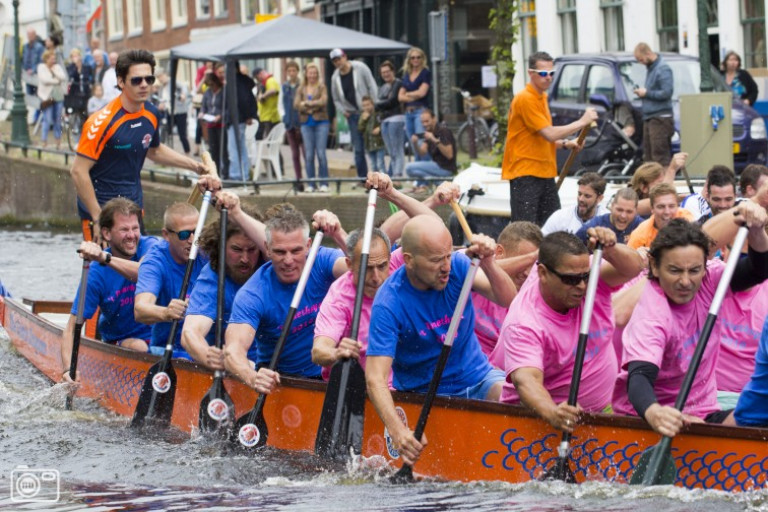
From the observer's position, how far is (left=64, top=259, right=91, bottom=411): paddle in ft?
31.4

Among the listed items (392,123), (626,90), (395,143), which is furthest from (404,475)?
(395,143)

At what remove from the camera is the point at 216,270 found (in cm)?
864

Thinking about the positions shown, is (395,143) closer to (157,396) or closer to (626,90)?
(626,90)

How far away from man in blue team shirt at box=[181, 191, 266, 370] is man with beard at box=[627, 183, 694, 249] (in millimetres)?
2694

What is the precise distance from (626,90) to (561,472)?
1133 centimetres

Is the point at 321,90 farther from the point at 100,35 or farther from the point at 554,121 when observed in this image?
the point at 100,35

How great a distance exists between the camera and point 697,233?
6473 mm

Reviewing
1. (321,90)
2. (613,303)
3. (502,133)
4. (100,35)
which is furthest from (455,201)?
(100,35)

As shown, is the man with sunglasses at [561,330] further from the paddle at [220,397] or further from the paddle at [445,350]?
the paddle at [220,397]

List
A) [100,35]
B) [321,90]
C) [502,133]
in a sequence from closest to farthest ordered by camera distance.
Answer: [321,90] < [502,133] < [100,35]

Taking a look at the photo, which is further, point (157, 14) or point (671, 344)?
point (157, 14)

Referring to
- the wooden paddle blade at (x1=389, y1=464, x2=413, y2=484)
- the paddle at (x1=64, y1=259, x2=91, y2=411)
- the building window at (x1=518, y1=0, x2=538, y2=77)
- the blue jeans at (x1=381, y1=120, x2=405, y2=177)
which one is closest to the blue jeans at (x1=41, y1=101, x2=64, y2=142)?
the building window at (x1=518, y1=0, x2=538, y2=77)

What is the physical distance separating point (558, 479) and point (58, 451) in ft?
10.7

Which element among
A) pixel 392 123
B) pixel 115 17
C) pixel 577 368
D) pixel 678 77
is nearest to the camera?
pixel 577 368
